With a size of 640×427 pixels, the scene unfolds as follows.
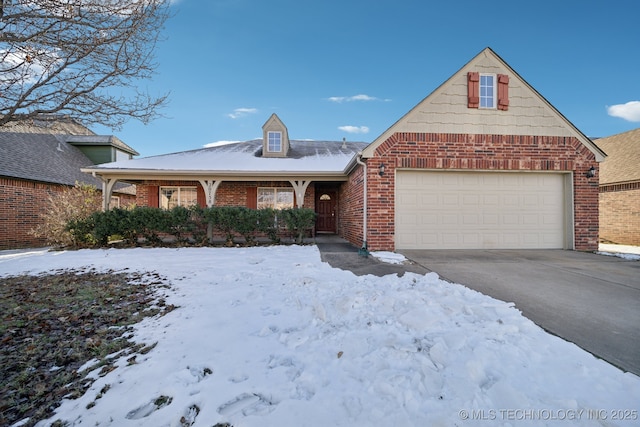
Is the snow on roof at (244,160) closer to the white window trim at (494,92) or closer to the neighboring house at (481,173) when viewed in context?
the neighboring house at (481,173)

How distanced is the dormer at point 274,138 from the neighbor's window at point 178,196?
11.9 feet

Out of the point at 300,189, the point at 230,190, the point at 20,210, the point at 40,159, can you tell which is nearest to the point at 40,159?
the point at 40,159

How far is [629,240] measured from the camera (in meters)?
11.0

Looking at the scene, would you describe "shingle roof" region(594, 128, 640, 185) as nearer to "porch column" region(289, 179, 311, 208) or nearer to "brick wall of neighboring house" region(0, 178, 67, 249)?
"porch column" region(289, 179, 311, 208)

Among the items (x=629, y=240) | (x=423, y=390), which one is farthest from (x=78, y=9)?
(x=629, y=240)

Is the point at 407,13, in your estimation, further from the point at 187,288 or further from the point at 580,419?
the point at 580,419

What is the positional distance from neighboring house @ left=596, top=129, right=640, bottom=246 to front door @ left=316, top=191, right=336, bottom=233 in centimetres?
1160

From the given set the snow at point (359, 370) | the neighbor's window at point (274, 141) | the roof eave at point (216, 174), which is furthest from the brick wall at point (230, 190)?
the snow at point (359, 370)

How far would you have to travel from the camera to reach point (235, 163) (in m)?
11.3

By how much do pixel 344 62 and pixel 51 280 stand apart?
13.1 metres

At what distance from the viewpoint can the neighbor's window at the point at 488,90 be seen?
7738 mm

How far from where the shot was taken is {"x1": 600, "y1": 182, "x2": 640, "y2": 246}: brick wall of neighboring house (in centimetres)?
1073

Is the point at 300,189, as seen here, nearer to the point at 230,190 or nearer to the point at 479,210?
the point at 230,190

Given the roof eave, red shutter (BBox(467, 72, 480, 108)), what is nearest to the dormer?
A: the roof eave
